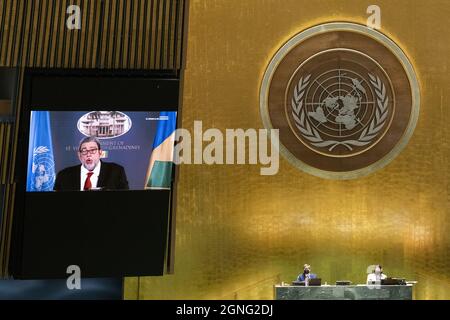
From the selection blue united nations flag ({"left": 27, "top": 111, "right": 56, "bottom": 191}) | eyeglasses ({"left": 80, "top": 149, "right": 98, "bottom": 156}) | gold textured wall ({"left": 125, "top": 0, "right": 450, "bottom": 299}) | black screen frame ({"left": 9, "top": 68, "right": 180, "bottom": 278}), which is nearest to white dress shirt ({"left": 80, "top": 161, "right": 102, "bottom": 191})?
eyeglasses ({"left": 80, "top": 149, "right": 98, "bottom": 156})

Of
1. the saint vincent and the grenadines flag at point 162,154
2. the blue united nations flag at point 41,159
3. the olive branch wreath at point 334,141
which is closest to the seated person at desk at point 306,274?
the olive branch wreath at point 334,141

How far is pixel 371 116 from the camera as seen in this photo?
21.5 feet

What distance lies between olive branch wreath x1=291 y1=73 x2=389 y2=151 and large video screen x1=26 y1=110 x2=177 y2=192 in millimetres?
1613

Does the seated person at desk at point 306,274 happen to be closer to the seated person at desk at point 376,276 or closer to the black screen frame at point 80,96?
the seated person at desk at point 376,276

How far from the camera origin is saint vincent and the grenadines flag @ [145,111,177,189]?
616cm

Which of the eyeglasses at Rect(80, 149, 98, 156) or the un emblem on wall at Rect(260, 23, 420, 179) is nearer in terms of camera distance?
the eyeglasses at Rect(80, 149, 98, 156)

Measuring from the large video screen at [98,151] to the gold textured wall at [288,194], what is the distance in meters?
0.45

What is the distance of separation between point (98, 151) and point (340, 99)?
3.08 m

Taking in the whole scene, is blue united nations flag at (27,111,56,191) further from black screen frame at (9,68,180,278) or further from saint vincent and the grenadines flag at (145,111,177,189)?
saint vincent and the grenadines flag at (145,111,177,189)

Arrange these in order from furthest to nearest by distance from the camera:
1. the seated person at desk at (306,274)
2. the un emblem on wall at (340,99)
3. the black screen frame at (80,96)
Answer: the un emblem on wall at (340,99) → the black screen frame at (80,96) → the seated person at desk at (306,274)

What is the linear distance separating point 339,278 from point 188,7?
3.86m

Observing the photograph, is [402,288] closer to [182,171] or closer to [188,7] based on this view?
[182,171]

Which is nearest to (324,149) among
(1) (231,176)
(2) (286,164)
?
(2) (286,164)

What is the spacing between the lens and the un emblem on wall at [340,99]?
651 cm
